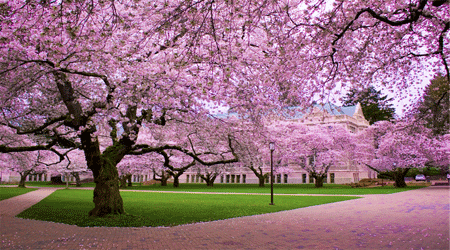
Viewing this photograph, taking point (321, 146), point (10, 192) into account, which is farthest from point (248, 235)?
point (321, 146)

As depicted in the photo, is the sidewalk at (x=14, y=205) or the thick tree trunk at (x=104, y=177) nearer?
the thick tree trunk at (x=104, y=177)

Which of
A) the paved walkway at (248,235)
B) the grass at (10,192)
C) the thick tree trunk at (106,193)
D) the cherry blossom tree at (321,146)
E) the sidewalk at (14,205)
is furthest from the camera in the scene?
the cherry blossom tree at (321,146)

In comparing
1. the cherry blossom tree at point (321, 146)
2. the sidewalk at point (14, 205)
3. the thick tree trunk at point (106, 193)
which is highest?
the cherry blossom tree at point (321, 146)

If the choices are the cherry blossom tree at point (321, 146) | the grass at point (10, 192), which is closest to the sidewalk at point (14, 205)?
the grass at point (10, 192)

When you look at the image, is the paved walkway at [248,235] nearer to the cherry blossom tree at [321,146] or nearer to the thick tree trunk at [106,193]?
the thick tree trunk at [106,193]

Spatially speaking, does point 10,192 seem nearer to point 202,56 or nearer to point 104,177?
point 104,177

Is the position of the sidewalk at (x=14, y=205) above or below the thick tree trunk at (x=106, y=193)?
below

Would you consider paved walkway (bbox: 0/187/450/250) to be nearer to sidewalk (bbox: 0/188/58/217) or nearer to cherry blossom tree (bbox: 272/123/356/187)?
sidewalk (bbox: 0/188/58/217)

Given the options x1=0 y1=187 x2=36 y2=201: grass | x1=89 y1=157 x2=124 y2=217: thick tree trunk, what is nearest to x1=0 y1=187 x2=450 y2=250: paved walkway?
x1=89 y1=157 x2=124 y2=217: thick tree trunk

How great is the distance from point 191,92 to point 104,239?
4.98 meters

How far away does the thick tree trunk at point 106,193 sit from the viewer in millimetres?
10469

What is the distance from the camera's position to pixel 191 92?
10219 mm

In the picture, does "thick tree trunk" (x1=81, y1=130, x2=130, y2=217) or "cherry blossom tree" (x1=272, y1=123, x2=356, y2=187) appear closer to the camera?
"thick tree trunk" (x1=81, y1=130, x2=130, y2=217)

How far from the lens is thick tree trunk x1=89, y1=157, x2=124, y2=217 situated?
10469mm
